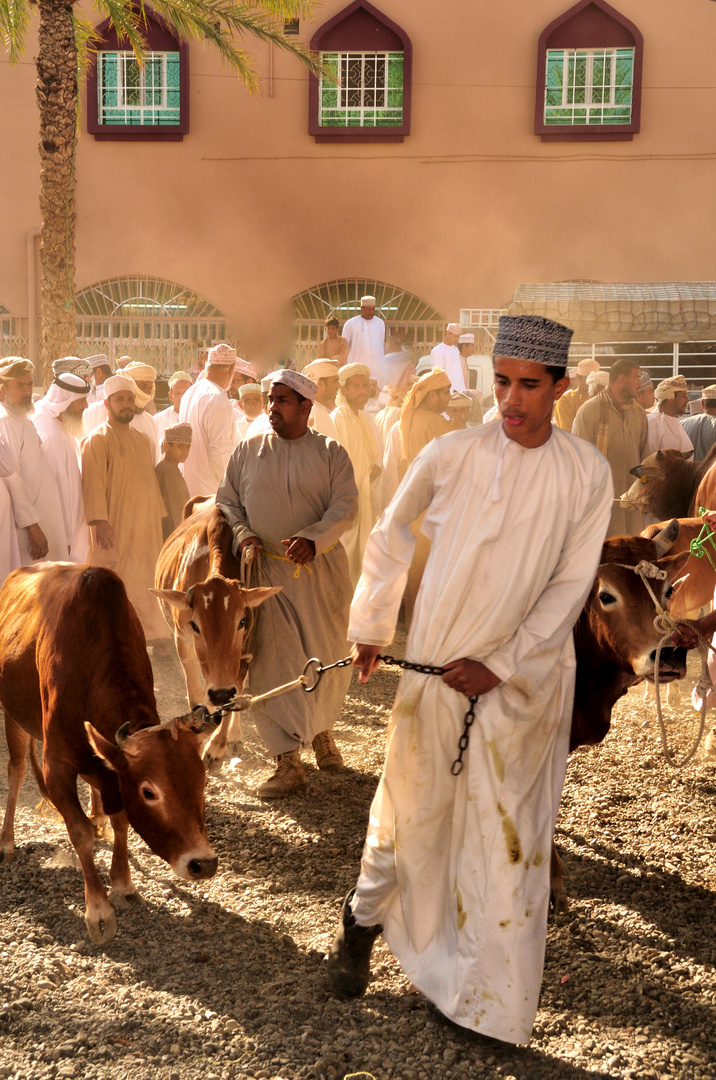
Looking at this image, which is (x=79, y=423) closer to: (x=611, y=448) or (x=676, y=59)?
(x=611, y=448)

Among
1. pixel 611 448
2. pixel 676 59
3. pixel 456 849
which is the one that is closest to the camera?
pixel 456 849

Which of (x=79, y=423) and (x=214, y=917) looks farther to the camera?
(x=79, y=423)

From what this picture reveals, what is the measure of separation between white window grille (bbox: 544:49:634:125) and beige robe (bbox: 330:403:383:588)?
11891 millimetres

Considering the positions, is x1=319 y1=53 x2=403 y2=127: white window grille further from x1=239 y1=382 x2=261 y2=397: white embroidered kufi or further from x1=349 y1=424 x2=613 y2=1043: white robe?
x1=349 y1=424 x2=613 y2=1043: white robe

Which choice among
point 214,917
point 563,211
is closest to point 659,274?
point 563,211

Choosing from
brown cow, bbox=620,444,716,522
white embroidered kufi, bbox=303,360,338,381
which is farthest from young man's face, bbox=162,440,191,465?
brown cow, bbox=620,444,716,522

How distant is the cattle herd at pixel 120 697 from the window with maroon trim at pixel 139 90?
53.1 ft

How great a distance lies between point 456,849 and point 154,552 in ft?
19.0

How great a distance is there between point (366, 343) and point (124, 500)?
321 inches

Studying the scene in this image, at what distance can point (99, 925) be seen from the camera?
4.35 m

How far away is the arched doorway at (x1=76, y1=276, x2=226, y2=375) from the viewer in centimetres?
1867

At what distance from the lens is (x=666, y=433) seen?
1084 cm

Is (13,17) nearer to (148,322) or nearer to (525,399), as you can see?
(148,322)

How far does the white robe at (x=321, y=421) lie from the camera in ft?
29.5
